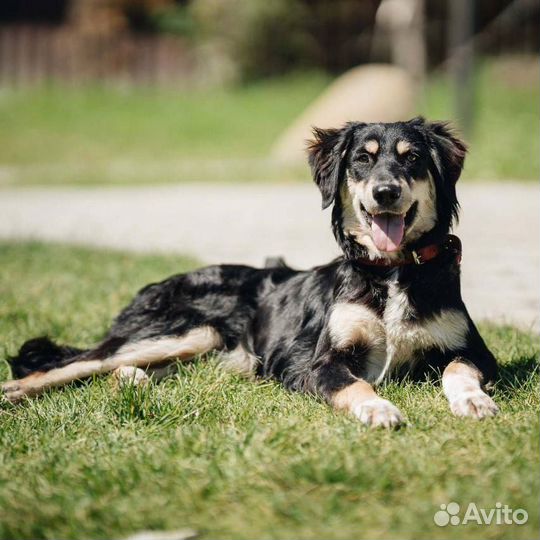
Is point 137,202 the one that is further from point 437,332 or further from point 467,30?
point 437,332

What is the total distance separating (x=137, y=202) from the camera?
14461mm

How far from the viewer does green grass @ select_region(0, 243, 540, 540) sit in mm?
3105

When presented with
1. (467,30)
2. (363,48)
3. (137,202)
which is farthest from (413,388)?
(363,48)

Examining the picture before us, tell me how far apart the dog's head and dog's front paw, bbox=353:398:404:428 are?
1031 mm

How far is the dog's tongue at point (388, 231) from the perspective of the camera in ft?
15.6

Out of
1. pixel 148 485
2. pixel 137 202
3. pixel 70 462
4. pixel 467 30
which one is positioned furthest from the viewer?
pixel 467 30

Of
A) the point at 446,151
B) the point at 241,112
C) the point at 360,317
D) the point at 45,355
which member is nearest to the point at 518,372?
the point at 360,317

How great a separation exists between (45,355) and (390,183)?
2.49m

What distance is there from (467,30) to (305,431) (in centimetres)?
1586

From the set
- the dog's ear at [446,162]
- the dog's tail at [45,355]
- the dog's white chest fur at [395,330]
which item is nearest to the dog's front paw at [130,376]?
the dog's tail at [45,355]

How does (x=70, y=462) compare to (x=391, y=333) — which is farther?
(x=391, y=333)

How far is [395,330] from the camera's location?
15.4 feet

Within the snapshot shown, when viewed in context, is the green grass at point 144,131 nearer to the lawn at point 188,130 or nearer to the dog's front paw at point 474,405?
the lawn at point 188,130

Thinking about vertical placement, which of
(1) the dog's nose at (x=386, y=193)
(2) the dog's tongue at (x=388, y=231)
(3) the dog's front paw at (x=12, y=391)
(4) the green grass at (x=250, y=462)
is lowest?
(3) the dog's front paw at (x=12, y=391)
